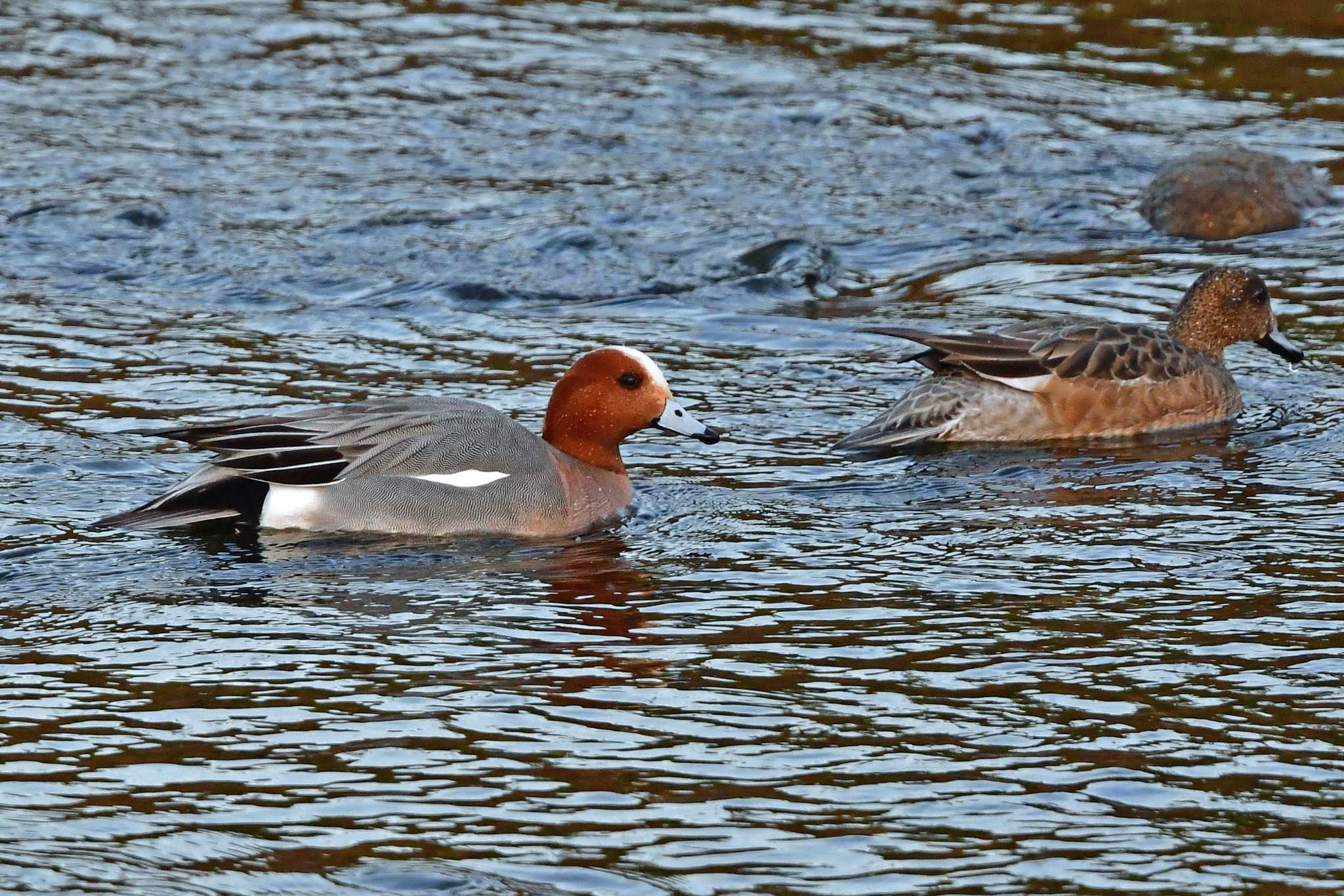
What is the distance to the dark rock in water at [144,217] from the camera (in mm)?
12539

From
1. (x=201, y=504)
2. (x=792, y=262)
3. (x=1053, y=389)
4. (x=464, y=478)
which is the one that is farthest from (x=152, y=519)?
(x=792, y=262)

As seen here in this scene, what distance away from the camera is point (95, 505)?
8.01 meters

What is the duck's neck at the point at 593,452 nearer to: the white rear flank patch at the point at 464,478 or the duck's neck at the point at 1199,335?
the white rear flank patch at the point at 464,478

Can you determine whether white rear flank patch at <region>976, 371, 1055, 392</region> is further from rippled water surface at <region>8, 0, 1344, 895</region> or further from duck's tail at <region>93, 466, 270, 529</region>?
duck's tail at <region>93, 466, 270, 529</region>

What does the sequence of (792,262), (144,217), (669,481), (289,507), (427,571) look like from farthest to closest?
1. (144,217)
2. (792,262)
3. (669,481)
4. (289,507)
5. (427,571)

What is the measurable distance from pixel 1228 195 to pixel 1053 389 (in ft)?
13.8

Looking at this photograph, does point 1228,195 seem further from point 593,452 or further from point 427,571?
point 427,571

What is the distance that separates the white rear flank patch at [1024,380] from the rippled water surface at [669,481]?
29 centimetres

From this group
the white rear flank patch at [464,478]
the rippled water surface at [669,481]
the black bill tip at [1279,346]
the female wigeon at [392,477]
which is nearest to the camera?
the rippled water surface at [669,481]

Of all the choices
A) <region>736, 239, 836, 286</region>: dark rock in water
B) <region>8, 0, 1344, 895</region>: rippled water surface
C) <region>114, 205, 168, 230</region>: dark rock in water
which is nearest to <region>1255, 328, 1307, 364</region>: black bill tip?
<region>8, 0, 1344, 895</region>: rippled water surface

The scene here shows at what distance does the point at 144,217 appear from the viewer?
41.3 feet

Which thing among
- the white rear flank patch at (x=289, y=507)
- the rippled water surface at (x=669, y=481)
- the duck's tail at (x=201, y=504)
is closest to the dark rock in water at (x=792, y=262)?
the rippled water surface at (x=669, y=481)

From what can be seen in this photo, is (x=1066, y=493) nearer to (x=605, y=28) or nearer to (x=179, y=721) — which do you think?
(x=179, y=721)

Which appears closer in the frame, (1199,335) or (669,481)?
(669,481)
